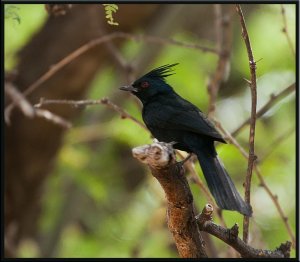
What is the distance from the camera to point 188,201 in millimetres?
3434

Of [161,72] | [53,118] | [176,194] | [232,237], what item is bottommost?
[53,118]

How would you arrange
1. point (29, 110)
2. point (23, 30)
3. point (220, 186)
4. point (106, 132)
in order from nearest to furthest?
point (220, 186)
point (29, 110)
point (106, 132)
point (23, 30)

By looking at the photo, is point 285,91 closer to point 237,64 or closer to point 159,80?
point 159,80

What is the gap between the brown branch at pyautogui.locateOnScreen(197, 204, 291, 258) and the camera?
3502 mm

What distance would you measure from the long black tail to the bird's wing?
138 mm

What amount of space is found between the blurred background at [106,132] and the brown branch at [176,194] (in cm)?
230

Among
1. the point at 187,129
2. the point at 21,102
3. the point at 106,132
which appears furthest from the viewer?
the point at 106,132

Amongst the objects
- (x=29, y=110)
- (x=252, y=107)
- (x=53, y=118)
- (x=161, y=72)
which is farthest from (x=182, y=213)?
(x=29, y=110)

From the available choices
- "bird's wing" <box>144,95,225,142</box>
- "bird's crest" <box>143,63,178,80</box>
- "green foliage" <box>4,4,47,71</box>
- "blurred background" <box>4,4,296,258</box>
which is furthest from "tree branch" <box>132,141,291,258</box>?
"green foliage" <box>4,4,47,71</box>

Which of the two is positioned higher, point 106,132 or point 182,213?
point 182,213

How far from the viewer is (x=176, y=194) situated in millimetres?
3393

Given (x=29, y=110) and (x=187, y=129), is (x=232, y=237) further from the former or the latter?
(x=29, y=110)

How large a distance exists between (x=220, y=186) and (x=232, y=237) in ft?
1.14

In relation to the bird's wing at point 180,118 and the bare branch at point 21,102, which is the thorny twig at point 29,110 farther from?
the bird's wing at point 180,118
